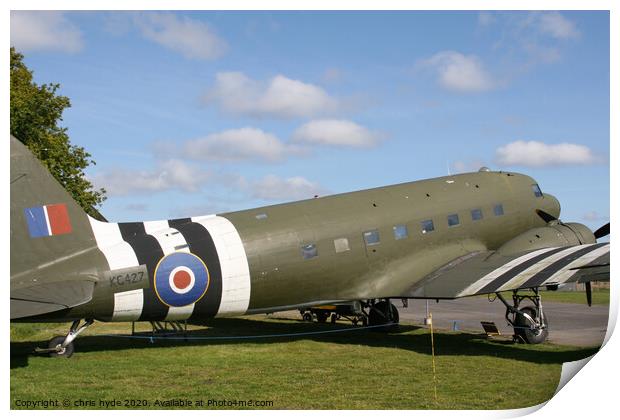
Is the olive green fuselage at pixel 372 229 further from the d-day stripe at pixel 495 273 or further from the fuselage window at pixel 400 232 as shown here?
the d-day stripe at pixel 495 273

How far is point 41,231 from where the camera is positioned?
1483 centimetres

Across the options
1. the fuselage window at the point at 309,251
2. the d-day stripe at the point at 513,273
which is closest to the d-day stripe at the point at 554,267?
the d-day stripe at the point at 513,273

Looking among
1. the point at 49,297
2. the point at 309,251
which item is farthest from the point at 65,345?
the point at 309,251

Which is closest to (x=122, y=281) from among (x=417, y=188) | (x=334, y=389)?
(x=334, y=389)

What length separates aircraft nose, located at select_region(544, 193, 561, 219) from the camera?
2333cm

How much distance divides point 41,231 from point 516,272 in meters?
13.1

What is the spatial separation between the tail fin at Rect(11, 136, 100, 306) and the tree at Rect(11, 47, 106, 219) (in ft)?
45.3

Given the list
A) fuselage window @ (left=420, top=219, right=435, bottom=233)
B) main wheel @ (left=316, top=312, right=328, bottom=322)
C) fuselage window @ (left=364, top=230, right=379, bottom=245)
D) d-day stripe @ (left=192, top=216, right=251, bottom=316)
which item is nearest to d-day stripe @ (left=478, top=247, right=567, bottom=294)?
fuselage window @ (left=420, top=219, right=435, bottom=233)

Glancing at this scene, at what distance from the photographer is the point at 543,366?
1514 centimetres

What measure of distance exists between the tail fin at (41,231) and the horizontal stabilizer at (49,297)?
0.27 m

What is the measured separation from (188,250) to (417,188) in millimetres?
8830

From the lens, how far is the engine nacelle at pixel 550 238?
2078 centimetres

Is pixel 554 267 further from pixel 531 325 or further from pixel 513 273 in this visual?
pixel 531 325
